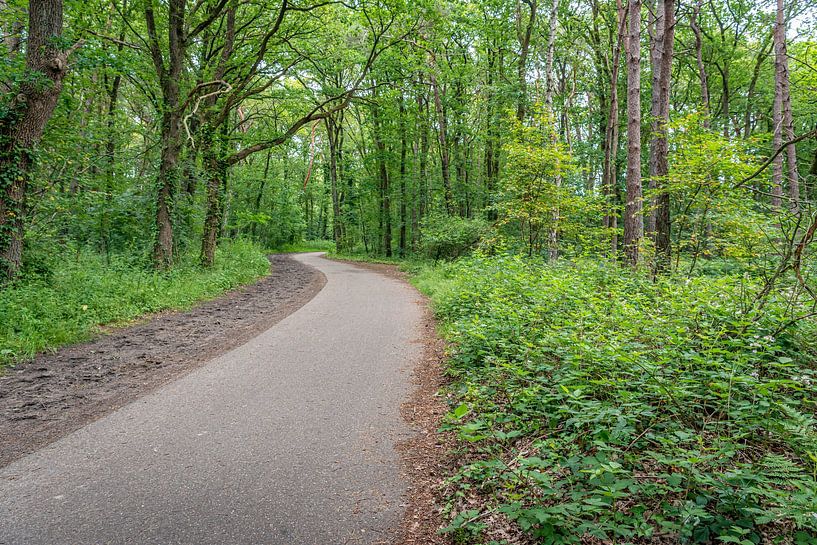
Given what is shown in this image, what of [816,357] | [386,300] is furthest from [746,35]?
[816,357]

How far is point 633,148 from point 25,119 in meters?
13.4

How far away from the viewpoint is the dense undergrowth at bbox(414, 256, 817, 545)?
2357mm

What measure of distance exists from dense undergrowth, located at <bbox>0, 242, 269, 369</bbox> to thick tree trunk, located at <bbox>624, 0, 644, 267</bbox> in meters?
11.2

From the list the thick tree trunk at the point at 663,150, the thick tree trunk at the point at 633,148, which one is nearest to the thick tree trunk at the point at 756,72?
the thick tree trunk at the point at 663,150

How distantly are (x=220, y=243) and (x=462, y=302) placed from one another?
603 inches

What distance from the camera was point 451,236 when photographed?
58.7 ft

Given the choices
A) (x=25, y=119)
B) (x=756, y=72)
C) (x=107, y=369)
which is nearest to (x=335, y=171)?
(x=25, y=119)

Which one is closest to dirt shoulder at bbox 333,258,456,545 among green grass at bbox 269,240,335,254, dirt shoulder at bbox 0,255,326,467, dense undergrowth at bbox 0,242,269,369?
dirt shoulder at bbox 0,255,326,467

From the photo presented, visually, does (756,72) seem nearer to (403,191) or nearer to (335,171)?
(403,191)

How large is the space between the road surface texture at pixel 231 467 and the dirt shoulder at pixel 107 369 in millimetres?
307

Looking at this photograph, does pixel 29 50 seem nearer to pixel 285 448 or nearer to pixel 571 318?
pixel 285 448

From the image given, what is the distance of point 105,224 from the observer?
1312cm

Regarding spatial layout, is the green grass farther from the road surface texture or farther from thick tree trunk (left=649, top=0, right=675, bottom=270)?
the road surface texture

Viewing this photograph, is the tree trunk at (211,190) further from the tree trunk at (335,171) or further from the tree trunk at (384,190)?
the tree trunk at (335,171)
